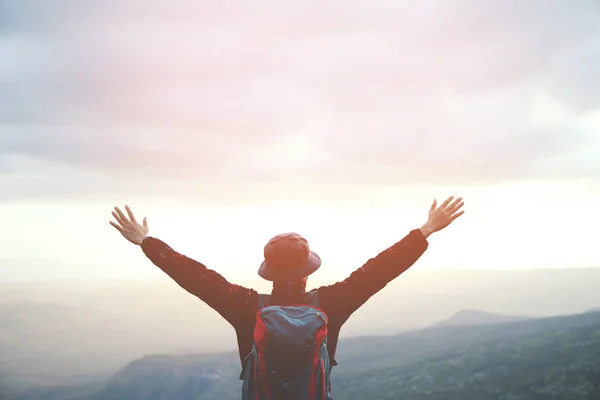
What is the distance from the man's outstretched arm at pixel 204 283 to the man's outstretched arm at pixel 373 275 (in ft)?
4.23

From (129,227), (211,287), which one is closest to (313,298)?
(211,287)

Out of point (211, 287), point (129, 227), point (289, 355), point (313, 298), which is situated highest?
point (129, 227)

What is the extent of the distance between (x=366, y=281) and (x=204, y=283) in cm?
257

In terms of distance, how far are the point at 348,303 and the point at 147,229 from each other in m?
3.75

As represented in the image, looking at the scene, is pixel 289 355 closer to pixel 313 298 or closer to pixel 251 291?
pixel 313 298

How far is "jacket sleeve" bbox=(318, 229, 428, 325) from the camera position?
36.2 feet

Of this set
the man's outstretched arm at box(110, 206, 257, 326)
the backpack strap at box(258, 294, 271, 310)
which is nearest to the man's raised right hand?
the man's outstretched arm at box(110, 206, 257, 326)

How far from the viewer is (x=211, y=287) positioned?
36.2 feet

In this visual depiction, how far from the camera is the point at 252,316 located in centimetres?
1095

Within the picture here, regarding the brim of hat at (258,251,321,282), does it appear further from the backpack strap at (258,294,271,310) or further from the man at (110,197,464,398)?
the backpack strap at (258,294,271,310)

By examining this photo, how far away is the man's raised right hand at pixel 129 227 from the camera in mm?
11922

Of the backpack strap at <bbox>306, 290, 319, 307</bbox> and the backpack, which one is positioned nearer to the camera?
the backpack

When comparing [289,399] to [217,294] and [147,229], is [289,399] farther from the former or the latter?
[147,229]

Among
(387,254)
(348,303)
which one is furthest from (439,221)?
(348,303)
